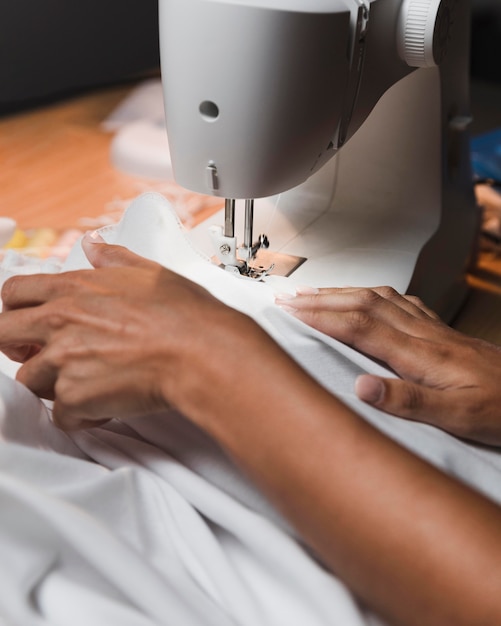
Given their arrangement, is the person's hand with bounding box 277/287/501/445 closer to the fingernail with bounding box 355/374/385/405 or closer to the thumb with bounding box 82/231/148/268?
the fingernail with bounding box 355/374/385/405

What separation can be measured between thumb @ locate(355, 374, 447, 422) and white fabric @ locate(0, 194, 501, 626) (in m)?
0.01

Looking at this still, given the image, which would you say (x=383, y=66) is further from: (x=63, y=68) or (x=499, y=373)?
(x=63, y=68)

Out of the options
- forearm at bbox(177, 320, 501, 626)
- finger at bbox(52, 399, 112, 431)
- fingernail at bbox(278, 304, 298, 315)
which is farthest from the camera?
fingernail at bbox(278, 304, 298, 315)

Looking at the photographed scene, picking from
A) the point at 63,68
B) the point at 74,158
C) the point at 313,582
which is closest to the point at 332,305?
the point at 313,582

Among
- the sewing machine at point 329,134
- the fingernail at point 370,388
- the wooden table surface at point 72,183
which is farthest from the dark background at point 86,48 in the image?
the fingernail at point 370,388

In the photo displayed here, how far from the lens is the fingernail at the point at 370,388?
72cm

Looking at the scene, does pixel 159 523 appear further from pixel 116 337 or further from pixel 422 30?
pixel 422 30

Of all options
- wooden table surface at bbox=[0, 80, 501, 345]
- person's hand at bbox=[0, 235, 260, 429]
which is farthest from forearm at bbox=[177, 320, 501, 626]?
wooden table surface at bbox=[0, 80, 501, 345]

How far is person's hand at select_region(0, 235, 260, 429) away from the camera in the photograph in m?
0.64

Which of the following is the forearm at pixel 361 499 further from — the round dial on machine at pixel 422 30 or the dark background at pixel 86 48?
the dark background at pixel 86 48

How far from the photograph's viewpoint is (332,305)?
884 mm

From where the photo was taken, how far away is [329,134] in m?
1.06

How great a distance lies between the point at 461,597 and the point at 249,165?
1.93 ft

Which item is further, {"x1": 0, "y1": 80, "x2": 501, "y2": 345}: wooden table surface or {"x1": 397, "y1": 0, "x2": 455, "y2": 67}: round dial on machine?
{"x1": 0, "y1": 80, "x2": 501, "y2": 345}: wooden table surface
